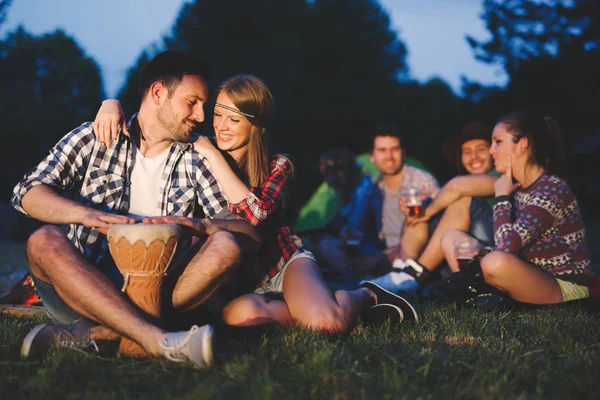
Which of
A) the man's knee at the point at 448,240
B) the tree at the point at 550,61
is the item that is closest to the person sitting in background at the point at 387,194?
the man's knee at the point at 448,240

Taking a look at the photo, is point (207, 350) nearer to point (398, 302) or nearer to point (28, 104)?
point (398, 302)

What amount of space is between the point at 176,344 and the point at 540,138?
3443 mm

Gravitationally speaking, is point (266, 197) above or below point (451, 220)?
above

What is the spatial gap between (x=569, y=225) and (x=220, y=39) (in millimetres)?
21060

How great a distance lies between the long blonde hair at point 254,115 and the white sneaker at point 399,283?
194cm

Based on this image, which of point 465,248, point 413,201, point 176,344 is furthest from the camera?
point 413,201

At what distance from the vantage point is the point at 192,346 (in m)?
2.36

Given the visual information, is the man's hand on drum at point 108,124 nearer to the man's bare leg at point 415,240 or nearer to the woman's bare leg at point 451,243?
the woman's bare leg at point 451,243

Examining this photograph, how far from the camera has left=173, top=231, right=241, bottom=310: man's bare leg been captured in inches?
113

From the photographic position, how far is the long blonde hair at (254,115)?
3.87 meters

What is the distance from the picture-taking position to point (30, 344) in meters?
2.45

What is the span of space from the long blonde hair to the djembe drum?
1194 mm

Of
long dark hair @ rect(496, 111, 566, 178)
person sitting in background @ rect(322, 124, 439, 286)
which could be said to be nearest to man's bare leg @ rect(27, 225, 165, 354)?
long dark hair @ rect(496, 111, 566, 178)

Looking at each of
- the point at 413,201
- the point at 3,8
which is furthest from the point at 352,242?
the point at 3,8
